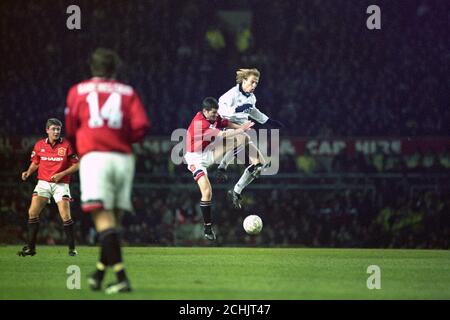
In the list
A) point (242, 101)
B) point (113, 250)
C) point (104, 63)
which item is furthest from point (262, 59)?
point (113, 250)

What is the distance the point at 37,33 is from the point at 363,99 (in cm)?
1164

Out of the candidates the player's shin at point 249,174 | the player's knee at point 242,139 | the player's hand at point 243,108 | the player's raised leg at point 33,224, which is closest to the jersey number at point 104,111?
the player's raised leg at point 33,224

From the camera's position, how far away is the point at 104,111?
8.29 meters

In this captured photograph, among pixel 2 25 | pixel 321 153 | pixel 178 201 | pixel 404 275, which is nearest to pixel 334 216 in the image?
pixel 321 153

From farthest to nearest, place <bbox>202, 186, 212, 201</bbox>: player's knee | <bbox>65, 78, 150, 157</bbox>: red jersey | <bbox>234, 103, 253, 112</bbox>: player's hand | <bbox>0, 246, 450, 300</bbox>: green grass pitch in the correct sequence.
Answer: <bbox>234, 103, 253, 112</bbox>: player's hand, <bbox>202, 186, 212, 201</bbox>: player's knee, <bbox>0, 246, 450, 300</bbox>: green grass pitch, <bbox>65, 78, 150, 157</bbox>: red jersey

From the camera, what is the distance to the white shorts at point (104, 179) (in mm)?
8195

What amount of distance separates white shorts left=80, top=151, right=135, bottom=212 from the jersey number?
30 centimetres

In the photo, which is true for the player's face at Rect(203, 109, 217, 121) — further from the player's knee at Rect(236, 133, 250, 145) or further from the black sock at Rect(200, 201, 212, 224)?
the black sock at Rect(200, 201, 212, 224)

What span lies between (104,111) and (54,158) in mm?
6529

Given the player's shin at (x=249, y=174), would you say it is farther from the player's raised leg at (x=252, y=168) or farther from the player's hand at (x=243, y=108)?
the player's hand at (x=243, y=108)

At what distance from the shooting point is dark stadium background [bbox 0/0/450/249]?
919 inches

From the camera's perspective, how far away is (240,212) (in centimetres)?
2412

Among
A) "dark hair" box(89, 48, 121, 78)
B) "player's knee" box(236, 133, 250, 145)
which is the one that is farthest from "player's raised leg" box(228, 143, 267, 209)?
"dark hair" box(89, 48, 121, 78)

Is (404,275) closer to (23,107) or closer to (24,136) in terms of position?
(24,136)
